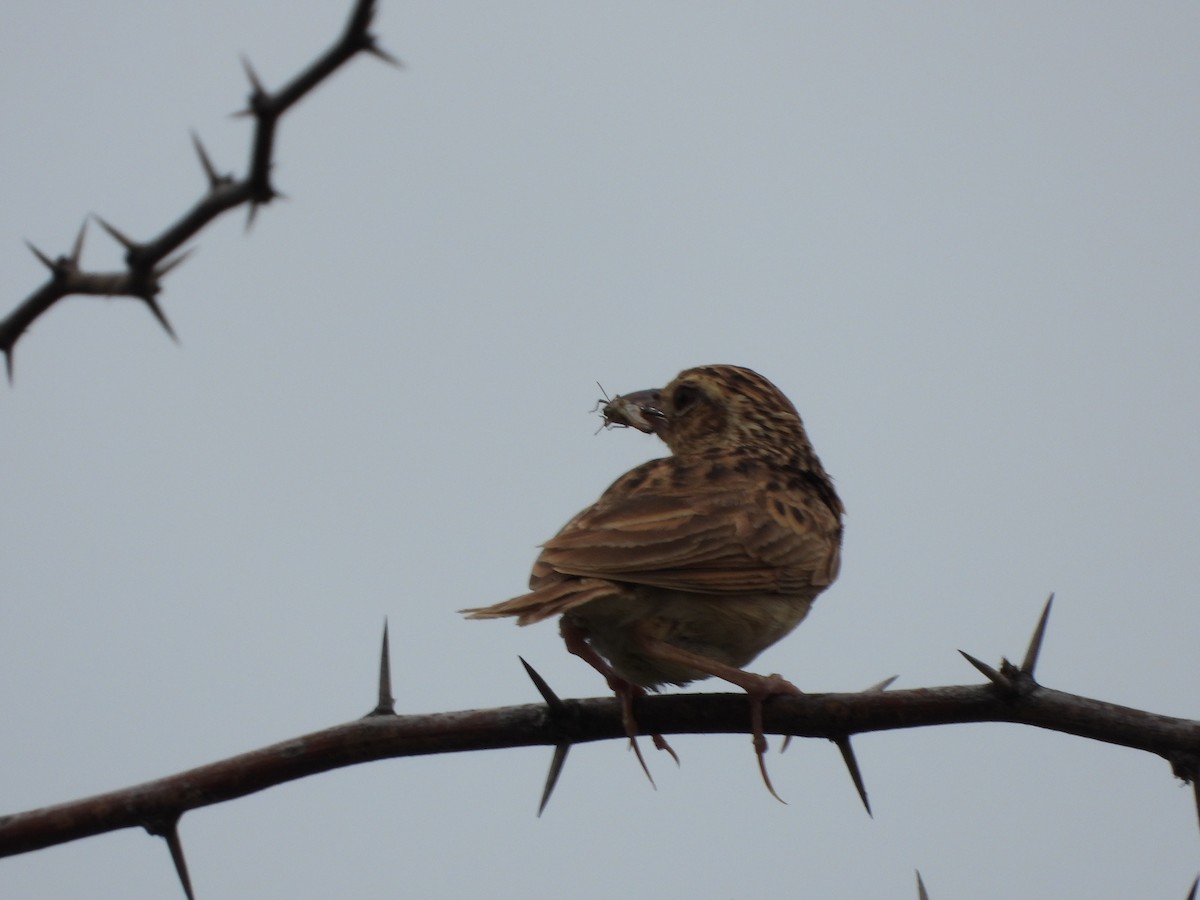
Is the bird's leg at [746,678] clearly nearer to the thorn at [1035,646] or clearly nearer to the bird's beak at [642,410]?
the thorn at [1035,646]

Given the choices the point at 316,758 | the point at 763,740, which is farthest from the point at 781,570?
the point at 316,758

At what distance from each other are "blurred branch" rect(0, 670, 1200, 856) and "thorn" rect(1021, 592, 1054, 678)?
52 millimetres

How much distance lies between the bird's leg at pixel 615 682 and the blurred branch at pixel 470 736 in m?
0.38

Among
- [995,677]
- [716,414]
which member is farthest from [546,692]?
[716,414]

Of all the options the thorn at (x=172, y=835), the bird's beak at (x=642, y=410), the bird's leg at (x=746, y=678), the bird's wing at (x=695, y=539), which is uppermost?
the bird's beak at (x=642, y=410)

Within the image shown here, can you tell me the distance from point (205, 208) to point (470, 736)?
7.06 ft

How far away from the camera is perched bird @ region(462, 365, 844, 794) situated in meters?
5.24

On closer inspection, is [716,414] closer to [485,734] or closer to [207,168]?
[485,734]

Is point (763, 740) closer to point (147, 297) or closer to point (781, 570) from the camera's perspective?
point (781, 570)

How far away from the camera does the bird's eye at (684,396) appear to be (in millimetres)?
7695

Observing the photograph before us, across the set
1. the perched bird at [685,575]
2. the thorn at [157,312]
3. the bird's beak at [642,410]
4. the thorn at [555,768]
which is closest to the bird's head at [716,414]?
the bird's beak at [642,410]

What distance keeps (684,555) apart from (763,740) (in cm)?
91

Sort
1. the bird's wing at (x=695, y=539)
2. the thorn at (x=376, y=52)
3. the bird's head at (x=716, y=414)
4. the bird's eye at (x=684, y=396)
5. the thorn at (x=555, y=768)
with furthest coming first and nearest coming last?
the bird's eye at (x=684, y=396) < the bird's head at (x=716, y=414) < the bird's wing at (x=695, y=539) < the thorn at (x=555, y=768) < the thorn at (x=376, y=52)

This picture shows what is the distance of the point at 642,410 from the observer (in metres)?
7.75
